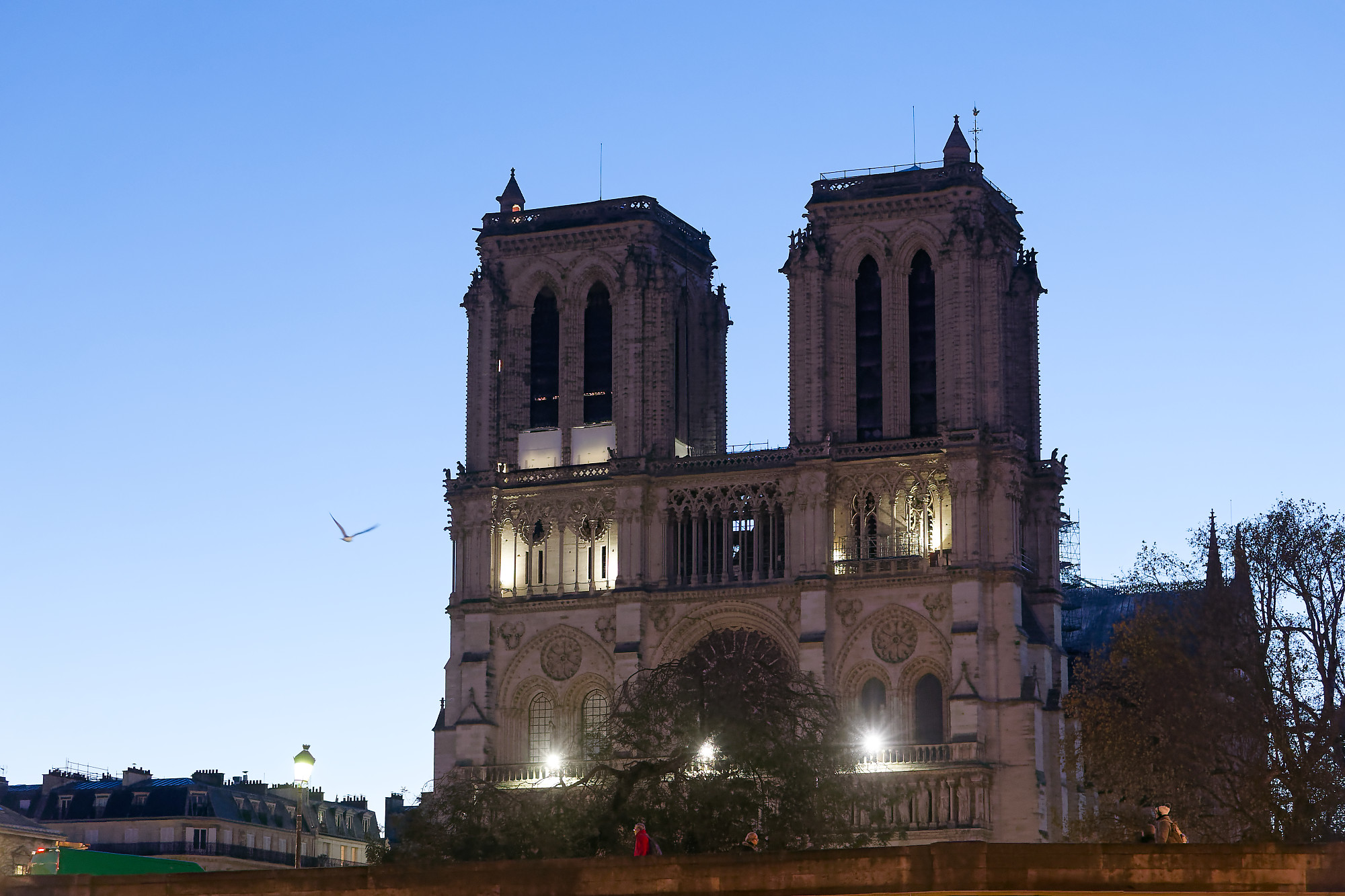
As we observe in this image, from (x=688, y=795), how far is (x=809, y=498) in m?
29.7

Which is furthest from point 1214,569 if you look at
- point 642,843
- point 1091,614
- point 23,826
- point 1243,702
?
point 23,826

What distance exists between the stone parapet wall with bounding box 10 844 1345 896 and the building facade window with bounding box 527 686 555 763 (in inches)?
2004

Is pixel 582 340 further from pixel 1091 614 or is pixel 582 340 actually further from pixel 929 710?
pixel 1091 614

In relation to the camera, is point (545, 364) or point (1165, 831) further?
point (545, 364)

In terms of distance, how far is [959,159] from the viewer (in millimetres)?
90688

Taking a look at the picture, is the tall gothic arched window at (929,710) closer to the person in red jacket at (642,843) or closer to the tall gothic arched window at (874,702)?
the tall gothic arched window at (874,702)

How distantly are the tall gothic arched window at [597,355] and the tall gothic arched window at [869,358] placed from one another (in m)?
9.55

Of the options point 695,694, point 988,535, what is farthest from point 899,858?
point 988,535

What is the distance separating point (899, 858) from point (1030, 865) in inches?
77.1

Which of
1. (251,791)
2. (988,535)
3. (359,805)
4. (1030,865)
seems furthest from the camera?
(359,805)

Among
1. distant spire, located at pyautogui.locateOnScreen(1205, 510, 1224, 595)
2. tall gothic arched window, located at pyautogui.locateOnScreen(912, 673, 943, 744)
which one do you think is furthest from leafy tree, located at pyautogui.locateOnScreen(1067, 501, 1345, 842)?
tall gothic arched window, located at pyautogui.locateOnScreen(912, 673, 943, 744)

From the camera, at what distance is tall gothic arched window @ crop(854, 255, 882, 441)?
9000cm

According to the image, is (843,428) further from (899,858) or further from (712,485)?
(899,858)

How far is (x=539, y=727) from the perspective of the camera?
9238 cm
